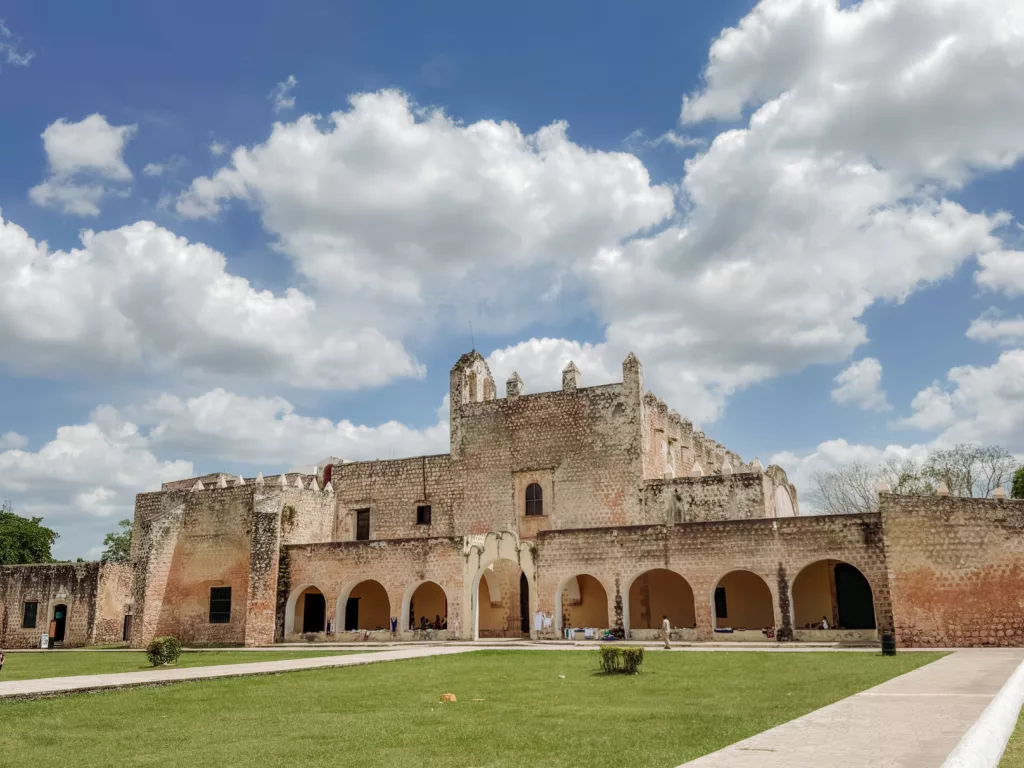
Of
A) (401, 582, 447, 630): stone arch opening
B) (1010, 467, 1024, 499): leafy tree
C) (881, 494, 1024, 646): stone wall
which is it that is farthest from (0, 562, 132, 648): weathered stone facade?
(1010, 467, 1024, 499): leafy tree

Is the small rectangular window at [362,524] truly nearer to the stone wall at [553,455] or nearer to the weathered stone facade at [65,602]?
the stone wall at [553,455]

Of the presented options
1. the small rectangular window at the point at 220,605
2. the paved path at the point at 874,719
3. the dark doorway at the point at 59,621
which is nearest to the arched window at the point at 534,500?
the small rectangular window at the point at 220,605

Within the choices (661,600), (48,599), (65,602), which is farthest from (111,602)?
(661,600)

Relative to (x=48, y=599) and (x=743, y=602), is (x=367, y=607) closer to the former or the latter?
(x=48, y=599)

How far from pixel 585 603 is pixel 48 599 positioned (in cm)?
2251

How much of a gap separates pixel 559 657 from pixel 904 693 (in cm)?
985

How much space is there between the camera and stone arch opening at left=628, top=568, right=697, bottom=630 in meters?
28.6

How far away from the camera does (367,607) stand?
1353 inches

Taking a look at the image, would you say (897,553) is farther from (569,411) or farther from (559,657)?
(569,411)

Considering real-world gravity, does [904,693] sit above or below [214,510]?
below

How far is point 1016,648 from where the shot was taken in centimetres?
2006

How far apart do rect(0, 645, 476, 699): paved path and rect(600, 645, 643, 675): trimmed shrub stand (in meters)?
5.70

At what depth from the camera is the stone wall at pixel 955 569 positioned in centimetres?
2066

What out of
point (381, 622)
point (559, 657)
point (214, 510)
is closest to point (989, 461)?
point (381, 622)
